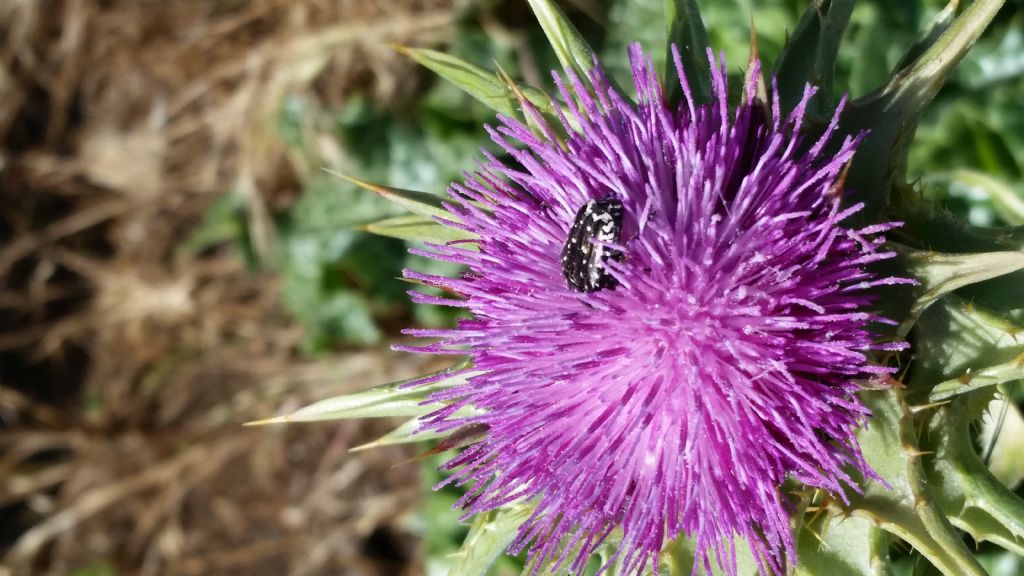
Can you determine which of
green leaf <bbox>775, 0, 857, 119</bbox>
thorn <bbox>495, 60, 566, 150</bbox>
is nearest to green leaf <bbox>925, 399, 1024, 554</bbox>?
green leaf <bbox>775, 0, 857, 119</bbox>

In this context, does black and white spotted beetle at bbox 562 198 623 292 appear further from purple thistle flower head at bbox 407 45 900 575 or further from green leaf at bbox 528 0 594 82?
green leaf at bbox 528 0 594 82

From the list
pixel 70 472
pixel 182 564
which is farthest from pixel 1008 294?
pixel 70 472

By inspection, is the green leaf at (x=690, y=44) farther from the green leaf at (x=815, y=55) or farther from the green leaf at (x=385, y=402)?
the green leaf at (x=385, y=402)

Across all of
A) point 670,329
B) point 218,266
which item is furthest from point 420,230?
point 218,266

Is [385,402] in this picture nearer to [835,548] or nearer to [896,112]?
[835,548]

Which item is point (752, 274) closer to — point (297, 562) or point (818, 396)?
point (818, 396)

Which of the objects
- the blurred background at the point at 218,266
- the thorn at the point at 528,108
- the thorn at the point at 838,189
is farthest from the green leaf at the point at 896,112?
the blurred background at the point at 218,266

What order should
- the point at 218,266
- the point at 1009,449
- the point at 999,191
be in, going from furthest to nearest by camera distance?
1. the point at 218,266
2. the point at 999,191
3. the point at 1009,449
